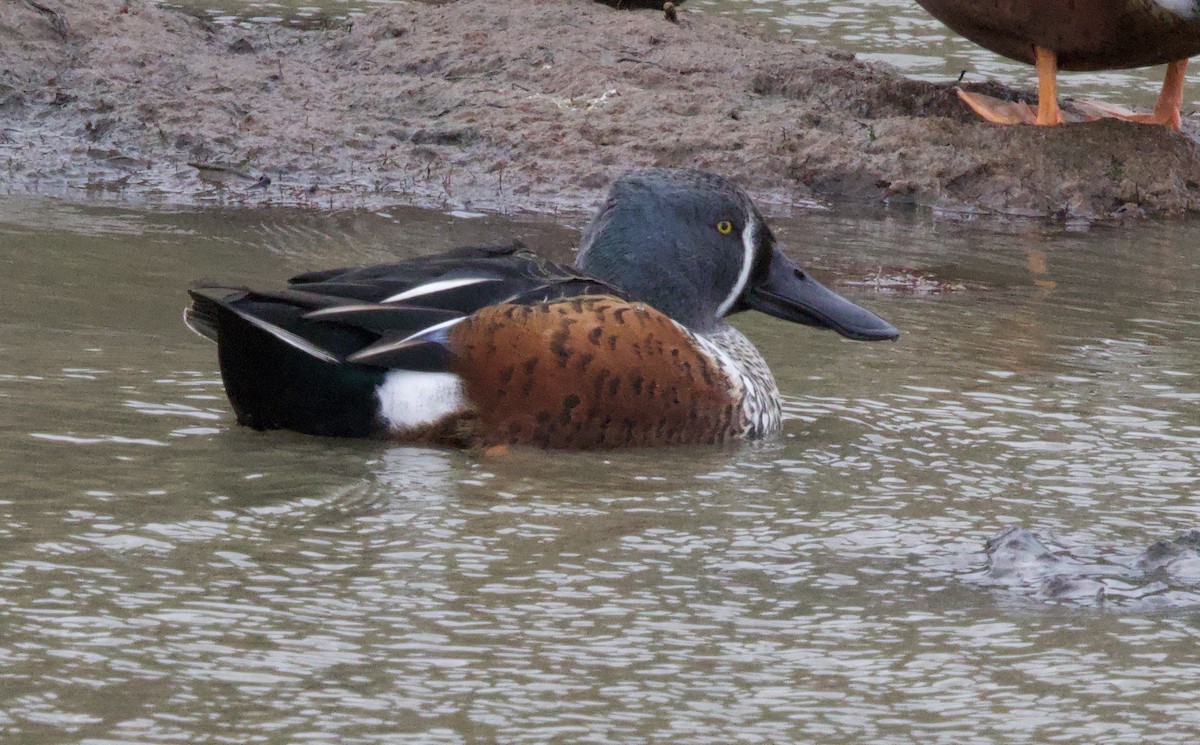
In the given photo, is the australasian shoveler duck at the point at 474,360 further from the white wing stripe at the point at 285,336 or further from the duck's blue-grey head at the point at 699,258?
the duck's blue-grey head at the point at 699,258

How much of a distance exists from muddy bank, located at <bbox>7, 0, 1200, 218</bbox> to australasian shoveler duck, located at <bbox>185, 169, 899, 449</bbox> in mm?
3393

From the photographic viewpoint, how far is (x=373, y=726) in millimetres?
2891

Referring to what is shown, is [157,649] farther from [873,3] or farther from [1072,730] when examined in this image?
[873,3]

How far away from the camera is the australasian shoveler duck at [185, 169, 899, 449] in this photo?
4488 mm

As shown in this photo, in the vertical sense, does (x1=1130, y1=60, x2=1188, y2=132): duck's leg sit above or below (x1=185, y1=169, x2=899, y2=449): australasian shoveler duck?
above

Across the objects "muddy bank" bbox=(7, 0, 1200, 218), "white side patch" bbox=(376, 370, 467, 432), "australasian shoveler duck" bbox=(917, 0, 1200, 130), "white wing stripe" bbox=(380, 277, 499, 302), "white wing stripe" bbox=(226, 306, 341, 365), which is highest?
"australasian shoveler duck" bbox=(917, 0, 1200, 130)

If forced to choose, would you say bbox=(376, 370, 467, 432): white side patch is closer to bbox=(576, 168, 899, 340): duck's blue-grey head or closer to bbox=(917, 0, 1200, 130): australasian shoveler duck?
bbox=(576, 168, 899, 340): duck's blue-grey head

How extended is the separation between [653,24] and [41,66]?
129 inches

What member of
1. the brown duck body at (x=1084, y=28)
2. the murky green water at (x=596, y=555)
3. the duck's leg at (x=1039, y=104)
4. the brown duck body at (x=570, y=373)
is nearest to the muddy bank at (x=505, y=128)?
the duck's leg at (x=1039, y=104)

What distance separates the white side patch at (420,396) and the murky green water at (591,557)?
92mm

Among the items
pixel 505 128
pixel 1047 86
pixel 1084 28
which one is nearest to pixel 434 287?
pixel 505 128

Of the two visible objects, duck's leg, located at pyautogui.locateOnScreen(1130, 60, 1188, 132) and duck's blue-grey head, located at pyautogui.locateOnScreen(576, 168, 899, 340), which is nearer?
duck's blue-grey head, located at pyautogui.locateOnScreen(576, 168, 899, 340)

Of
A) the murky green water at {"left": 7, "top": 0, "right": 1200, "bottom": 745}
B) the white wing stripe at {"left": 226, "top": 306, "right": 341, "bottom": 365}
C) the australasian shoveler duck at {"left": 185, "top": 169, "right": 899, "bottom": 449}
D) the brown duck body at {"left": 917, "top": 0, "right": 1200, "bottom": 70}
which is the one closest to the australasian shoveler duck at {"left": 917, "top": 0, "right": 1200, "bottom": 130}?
→ the brown duck body at {"left": 917, "top": 0, "right": 1200, "bottom": 70}

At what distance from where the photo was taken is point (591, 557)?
12.5 ft
